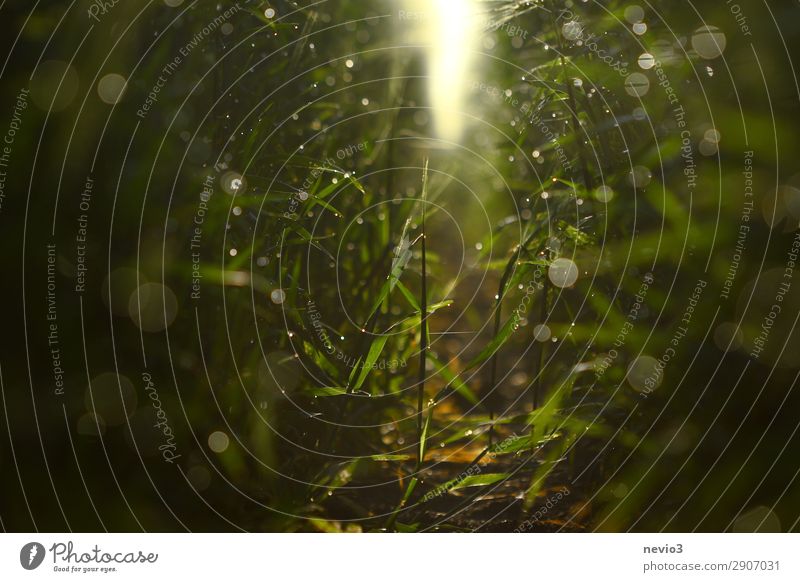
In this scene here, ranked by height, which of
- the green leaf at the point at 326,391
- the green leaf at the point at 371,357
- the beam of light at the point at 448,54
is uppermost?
the beam of light at the point at 448,54

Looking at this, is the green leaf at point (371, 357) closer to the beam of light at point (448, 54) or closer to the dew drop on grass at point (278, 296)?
the dew drop on grass at point (278, 296)

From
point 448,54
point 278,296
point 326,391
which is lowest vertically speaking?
point 326,391

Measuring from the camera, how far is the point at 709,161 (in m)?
0.73

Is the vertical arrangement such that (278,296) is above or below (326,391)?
above

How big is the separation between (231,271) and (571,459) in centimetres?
42

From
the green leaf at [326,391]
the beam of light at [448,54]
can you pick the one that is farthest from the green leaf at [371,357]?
the beam of light at [448,54]

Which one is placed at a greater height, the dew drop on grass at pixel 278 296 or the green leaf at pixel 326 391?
the dew drop on grass at pixel 278 296

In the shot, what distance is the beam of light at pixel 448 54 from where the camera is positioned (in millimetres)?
706

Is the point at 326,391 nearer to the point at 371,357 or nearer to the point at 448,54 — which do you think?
the point at 371,357

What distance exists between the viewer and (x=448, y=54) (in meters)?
0.71

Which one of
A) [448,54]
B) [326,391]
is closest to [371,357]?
[326,391]

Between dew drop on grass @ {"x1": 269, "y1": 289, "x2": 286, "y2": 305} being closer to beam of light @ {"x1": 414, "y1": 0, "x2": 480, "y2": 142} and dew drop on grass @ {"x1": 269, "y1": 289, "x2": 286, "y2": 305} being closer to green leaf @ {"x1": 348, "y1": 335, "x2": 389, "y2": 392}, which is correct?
green leaf @ {"x1": 348, "y1": 335, "x2": 389, "y2": 392}

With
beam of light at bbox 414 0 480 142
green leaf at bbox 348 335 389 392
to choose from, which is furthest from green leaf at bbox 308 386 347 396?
beam of light at bbox 414 0 480 142
